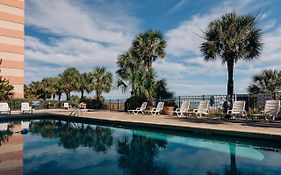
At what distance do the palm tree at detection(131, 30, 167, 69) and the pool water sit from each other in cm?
1522

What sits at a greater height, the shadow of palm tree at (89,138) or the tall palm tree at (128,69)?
the tall palm tree at (128,69)

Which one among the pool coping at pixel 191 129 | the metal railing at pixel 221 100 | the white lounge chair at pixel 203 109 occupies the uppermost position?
the metal railing at pixel 221 100

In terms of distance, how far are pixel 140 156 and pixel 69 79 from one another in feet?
139

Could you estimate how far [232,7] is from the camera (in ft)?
56.4

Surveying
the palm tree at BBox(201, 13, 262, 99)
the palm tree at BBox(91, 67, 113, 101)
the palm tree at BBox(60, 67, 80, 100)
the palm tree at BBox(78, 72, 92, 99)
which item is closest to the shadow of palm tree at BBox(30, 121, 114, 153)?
the palm tree at BBox(201, 13, 262, 99)

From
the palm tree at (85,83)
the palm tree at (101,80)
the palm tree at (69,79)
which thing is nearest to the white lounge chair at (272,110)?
the palm tree at (101,80)

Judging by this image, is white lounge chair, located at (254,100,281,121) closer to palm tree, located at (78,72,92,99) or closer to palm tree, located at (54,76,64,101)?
palm tree, located at (78,72,92,99)

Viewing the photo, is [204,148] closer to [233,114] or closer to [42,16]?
[233,114]

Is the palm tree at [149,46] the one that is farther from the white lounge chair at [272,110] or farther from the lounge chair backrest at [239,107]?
the white lounge chair at [272,110]

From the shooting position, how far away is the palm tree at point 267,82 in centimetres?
2220

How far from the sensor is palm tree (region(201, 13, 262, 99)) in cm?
1664

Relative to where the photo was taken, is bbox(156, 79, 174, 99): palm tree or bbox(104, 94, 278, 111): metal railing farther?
bbox(156, 79, 174, 99): palm tree

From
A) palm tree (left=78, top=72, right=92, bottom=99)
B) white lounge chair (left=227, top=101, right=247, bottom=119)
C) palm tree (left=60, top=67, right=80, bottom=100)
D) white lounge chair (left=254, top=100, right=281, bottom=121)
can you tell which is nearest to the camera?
white lounge chair (left=254, top=100, right=281, bottom=121)

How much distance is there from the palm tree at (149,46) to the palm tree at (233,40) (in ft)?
30.9
